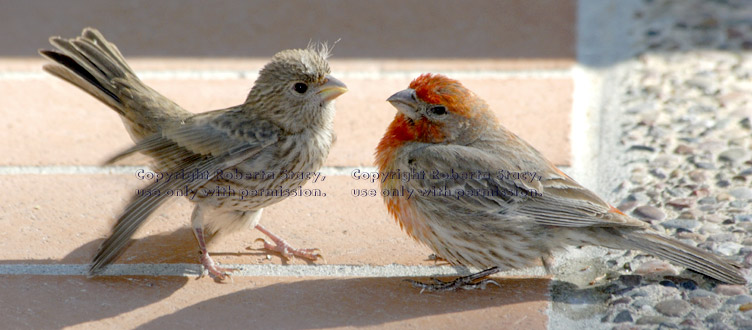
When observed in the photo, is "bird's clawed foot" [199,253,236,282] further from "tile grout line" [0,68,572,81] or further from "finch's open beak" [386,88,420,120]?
"tile grout line" [0,68,572,81]

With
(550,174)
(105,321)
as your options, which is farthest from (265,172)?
(550,174)

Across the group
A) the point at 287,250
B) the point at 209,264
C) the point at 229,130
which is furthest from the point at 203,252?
the point at 229,130

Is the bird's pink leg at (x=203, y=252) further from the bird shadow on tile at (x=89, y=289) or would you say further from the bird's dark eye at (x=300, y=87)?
the bird's dark eye at (x=300, y=87)

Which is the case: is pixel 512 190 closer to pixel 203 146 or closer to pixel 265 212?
Result: pixel 265 212

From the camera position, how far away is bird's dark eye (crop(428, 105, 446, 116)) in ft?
12.7

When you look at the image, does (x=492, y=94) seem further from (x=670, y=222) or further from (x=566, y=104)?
(x=670, y=222)

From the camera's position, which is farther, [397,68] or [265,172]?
[397,68]

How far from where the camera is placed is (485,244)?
3480 mm

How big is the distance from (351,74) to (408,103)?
3.18 ft

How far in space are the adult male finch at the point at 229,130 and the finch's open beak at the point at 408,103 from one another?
0.85 feet

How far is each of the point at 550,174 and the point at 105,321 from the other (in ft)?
6.18

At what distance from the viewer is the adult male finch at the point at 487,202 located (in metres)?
3.30

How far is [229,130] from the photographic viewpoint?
12.5 feet

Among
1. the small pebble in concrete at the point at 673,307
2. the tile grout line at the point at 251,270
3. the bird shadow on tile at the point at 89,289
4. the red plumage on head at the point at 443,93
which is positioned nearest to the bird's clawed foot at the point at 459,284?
the tile grout line at the point at 251,270
